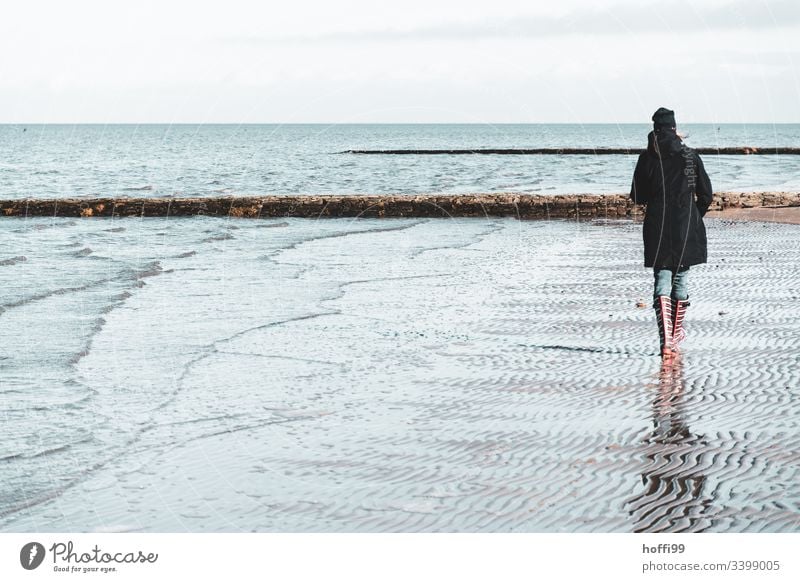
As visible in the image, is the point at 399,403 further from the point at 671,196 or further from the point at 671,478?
the point at 671,196

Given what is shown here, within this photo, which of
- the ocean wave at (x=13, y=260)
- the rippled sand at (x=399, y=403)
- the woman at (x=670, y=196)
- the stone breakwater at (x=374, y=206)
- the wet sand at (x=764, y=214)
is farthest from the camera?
the stone breakwater at (x=374, y=206)

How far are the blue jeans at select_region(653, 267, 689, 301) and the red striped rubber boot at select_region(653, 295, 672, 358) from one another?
0.21 ft

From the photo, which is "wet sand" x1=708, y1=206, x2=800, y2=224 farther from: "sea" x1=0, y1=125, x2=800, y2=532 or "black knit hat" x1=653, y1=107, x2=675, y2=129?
"black knit hat" x1=653, y1=107, x2=675, y2=129

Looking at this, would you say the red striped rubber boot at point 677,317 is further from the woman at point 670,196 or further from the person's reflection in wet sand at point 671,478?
the person's reflection in wet sand at point 671,478

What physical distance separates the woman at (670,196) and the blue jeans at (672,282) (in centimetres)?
11

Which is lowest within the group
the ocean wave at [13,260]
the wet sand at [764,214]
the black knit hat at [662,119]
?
the ocean wave at [13,260]

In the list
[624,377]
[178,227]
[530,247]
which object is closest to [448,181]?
[178,227]

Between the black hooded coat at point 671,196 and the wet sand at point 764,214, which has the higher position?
the black hooded coat at point 671,196

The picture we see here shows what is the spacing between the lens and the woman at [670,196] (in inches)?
384

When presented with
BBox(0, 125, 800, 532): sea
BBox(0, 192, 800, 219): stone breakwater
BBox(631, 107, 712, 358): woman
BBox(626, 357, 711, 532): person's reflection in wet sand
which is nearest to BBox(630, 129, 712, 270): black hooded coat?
BBox(631, 107, 712, 358): woman

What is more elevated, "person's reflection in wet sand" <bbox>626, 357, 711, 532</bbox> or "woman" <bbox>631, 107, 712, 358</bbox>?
"woman" <bbox>631, 107, 712, 358</bbox>

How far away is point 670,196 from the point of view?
978 cm

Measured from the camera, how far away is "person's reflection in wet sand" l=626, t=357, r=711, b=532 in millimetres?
5906

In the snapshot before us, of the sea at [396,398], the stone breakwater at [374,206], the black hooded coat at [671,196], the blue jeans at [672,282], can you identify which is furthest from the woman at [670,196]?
the stone breakwater at [374,206]
